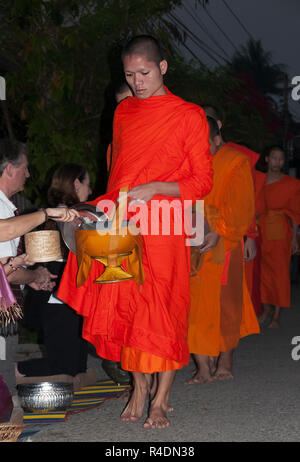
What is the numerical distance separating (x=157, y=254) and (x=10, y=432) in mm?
1179

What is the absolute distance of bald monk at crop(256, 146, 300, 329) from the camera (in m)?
8.34

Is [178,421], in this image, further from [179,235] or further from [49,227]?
[49,227]

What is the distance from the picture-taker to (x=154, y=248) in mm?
4160

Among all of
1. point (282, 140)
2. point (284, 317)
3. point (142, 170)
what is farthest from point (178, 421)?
point (282, 140)

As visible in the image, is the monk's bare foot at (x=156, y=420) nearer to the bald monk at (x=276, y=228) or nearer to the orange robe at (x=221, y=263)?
the orange robe at (x=221, y=263)

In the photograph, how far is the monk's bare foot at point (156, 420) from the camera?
13.2 feet

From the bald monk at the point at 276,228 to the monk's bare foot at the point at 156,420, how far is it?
13.7 feet

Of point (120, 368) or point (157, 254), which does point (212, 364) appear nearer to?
point (120, 368)

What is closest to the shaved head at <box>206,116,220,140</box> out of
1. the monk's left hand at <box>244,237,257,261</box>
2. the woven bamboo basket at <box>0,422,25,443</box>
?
the monk's left hand at <box>244,237,257,261</box>

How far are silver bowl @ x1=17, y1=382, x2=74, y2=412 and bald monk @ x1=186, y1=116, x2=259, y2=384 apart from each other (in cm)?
113

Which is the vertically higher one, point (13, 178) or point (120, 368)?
point (13, 178)

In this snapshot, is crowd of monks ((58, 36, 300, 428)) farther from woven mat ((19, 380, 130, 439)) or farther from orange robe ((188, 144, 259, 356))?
orange robe ((188, 144, 259, 356))

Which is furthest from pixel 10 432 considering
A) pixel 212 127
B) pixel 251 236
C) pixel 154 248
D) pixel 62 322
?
pixel 251 236

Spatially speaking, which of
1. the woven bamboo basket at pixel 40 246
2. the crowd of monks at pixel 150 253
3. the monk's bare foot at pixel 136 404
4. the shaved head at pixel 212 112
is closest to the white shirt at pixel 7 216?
the woven bamboo basket at pixel 40 246
